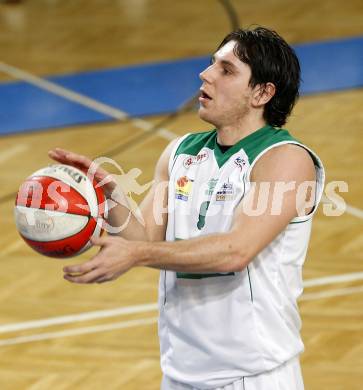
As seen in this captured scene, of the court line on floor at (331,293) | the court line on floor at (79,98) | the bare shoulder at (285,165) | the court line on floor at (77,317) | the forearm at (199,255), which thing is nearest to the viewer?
the forearm at (199,255)

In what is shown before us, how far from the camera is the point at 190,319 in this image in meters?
3.80

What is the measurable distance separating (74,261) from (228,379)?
11.0ft

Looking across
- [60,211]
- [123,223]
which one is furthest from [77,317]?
[60,211]

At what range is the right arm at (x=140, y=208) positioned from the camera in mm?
3740

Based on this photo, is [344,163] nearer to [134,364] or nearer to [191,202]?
[134,364]

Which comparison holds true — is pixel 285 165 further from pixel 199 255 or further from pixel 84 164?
pixel 84 164

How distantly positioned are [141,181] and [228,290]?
4.51 metres

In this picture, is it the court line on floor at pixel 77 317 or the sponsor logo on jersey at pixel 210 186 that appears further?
the court line on floor at pixel 77 317

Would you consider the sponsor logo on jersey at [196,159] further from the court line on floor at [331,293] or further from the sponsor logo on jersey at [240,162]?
the court line on floor at [331,293]

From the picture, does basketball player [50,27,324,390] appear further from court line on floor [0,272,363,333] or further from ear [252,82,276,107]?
court line on floor [0,272,363,333]

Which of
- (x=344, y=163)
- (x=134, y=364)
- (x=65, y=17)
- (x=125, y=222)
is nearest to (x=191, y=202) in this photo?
(x=125, y=222)

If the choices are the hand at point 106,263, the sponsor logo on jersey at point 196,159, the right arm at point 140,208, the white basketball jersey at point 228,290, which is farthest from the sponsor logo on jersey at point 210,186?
the hand at point 106,263

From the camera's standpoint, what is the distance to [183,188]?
12.6ft

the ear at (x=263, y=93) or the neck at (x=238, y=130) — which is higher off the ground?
the ear at (x=263, y=93)
